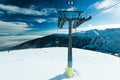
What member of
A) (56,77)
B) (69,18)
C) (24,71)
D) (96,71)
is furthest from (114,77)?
(24,71)

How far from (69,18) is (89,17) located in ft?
8.03

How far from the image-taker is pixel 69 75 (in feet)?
62.1

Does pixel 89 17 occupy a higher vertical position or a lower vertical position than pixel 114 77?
higher

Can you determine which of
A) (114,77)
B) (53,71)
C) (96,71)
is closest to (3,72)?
(53,71)

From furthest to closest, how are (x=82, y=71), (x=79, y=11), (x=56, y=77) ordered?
1. (x=82, y=71)
2. (x=79, y=11)
3. (x=56, y=77)

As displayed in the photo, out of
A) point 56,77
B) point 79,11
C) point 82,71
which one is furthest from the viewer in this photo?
point 82,71

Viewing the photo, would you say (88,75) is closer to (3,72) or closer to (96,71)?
(96,71)

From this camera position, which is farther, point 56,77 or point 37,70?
point 37,70

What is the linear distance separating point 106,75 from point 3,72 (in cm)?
1269

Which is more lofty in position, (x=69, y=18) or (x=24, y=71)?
(x=69, y=18)

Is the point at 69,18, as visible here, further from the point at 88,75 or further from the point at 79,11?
the point at 88,75

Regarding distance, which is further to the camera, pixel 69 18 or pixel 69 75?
pixel 69 18

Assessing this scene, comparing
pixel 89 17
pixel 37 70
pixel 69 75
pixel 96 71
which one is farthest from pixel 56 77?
pixel 89 17

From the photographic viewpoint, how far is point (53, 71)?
20453 millimetres
